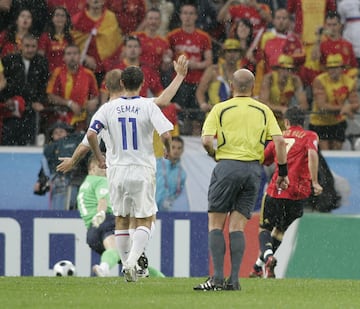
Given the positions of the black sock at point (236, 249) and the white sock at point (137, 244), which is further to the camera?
the white sock at point (137, 244)

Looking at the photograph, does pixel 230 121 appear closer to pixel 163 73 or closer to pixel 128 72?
pixel 128 72

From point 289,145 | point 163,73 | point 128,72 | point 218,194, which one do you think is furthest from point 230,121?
point 163,73

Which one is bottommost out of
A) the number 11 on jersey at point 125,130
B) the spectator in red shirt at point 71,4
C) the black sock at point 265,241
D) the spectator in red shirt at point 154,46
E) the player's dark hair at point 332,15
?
the black sock at point 265,241

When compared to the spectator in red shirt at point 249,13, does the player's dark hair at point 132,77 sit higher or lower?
lower

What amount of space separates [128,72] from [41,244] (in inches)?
257

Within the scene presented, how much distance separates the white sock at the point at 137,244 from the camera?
12234 millimetres

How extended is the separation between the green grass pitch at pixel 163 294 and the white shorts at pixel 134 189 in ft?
2.50

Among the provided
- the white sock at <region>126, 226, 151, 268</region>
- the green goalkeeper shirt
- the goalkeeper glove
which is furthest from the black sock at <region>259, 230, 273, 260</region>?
the white sock at <region>126, 226, 151, 268</region>

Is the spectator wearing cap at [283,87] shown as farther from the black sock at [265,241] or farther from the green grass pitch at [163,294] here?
the green grass pitch at [163,294]

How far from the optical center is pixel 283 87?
62.8ft

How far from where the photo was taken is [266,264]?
15500mm

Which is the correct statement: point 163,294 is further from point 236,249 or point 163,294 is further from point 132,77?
point 132,77

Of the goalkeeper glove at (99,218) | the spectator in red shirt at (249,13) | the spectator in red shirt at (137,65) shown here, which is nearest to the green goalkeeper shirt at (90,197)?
the goalkeeper glove at (99,218)

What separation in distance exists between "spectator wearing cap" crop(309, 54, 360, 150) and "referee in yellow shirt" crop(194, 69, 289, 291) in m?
7.50
